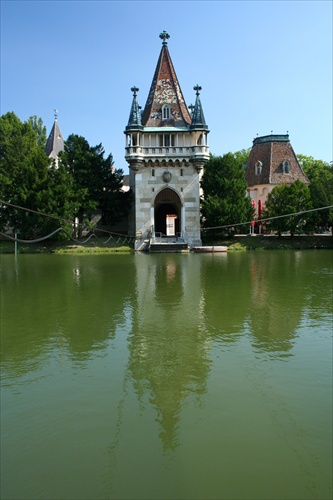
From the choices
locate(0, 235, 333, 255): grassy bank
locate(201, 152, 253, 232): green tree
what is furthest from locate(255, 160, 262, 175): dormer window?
locate(0, 235, 333, 255): grassy bank

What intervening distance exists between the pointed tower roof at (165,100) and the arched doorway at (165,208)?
6.39m

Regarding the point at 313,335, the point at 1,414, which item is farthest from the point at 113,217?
the point at 1,414

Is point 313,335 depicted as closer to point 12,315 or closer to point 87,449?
point 87,449

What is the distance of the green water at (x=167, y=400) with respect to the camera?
15.1 feet

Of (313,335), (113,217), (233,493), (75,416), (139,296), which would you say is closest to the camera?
(233,493)

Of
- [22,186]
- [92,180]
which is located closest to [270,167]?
[92,180]

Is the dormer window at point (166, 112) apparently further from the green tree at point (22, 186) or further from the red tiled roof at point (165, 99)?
the green tree at point (22, 186)

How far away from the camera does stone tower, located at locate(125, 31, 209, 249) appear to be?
4209cm

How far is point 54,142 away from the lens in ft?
209

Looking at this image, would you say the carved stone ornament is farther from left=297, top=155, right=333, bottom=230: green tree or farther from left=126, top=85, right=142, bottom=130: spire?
left=297, top=155, right=333, bottom=230: green tree

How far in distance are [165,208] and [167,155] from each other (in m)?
8.35

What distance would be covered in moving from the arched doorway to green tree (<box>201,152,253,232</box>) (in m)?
3.71

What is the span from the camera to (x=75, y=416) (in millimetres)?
5953

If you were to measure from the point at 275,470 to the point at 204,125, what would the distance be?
39.7 meters
